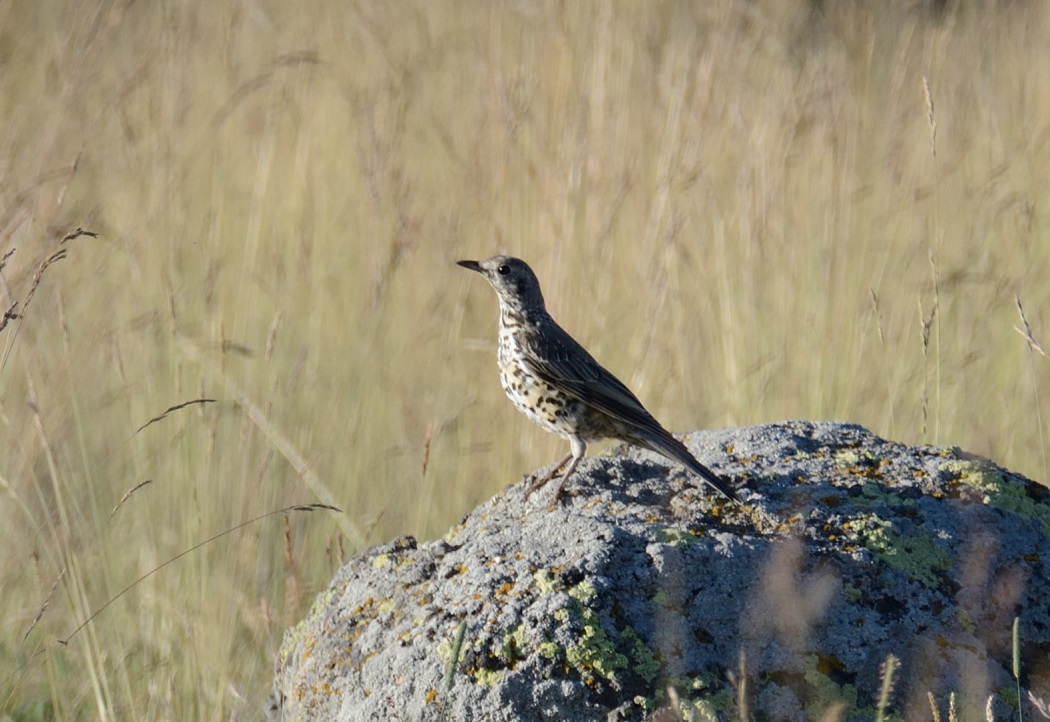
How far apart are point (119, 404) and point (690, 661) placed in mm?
3832

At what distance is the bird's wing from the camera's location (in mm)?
4266

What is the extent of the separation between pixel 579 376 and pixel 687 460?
3.36 feet

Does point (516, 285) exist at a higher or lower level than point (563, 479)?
higher

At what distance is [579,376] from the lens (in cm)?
454

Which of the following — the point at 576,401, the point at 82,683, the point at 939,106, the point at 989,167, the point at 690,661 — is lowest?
the point at 82,683

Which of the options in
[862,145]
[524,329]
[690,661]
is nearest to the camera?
[690,661]

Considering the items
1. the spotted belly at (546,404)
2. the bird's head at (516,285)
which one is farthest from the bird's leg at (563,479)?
the bird's head at (516,285)

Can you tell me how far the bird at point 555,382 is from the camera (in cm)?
421

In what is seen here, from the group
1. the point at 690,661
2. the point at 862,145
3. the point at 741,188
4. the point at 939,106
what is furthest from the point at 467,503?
the point at 939,106

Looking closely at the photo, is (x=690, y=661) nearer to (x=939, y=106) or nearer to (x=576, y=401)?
(x=576, y=401)

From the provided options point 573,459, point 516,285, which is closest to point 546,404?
point 573,459

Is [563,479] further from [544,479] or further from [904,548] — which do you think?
[904,548]

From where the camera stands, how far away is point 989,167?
787cm

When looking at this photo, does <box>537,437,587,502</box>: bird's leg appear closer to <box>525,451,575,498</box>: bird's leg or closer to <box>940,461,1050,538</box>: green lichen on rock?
<box>525,451,575,498</box>: bird's leg
